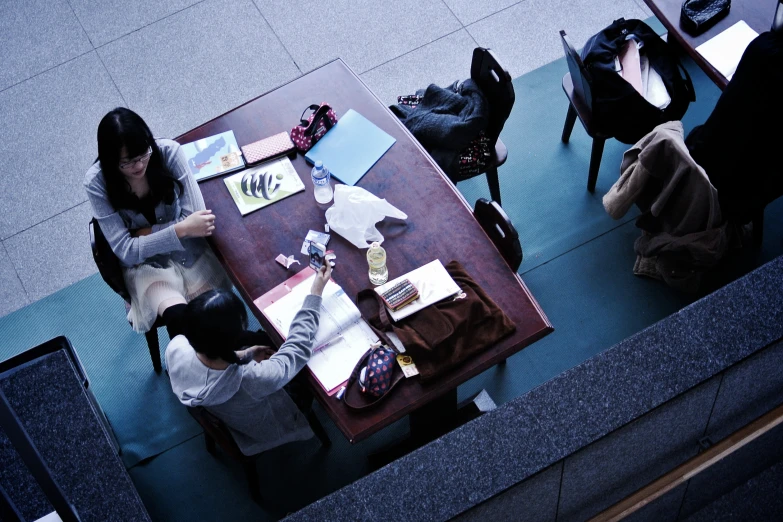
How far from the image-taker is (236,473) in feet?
9.63

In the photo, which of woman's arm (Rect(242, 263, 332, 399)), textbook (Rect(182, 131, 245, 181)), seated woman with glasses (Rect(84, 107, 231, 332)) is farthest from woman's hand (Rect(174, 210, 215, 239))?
woman's arm (Rect(242, 263, 332, 399))

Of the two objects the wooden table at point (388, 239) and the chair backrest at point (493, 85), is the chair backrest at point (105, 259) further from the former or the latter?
the chair backrest at point (493, 85)

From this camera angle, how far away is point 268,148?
109 inches

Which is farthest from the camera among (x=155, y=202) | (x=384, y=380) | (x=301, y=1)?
(x=301, y=1)

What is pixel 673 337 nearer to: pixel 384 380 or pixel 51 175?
pixel 384 380

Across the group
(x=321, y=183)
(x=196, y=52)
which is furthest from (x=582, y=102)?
(x=196, y=52)

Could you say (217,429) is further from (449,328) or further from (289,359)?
(449,328)

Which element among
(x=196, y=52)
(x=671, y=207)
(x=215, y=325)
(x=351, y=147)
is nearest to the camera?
(x=215, y=325)

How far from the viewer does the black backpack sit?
10.1 ft

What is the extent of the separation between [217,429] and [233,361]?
1.13 ft

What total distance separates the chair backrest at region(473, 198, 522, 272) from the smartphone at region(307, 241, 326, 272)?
1.79ft

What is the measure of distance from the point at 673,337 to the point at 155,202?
184 centimetres

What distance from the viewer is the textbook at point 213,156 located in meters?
2.76

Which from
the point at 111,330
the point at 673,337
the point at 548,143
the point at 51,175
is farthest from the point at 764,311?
the point at 51,175
